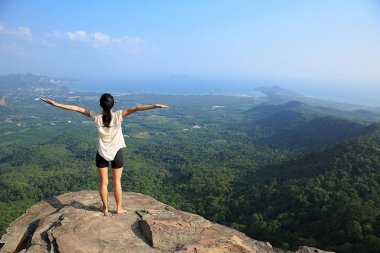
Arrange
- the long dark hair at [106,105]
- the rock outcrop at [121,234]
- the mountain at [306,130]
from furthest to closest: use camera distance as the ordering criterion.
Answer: the mountain at [306,130] → the long dark hair at [106,105] → the rock outcrop at [121,234]

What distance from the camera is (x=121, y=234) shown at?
7074 millimetres

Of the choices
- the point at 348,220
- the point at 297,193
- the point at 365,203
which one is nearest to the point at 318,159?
the point at 297,193

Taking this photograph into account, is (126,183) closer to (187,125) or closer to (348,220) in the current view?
(348,220)

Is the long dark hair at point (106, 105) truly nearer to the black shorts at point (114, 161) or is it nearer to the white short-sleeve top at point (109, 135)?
the white short-sleeve top at point (109, 135)

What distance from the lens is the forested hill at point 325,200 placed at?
24.1m

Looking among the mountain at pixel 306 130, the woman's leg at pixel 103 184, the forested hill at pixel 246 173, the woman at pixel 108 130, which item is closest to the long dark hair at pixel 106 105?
the woman at pixel 108 130

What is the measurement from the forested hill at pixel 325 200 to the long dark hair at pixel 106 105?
2044 centimetres

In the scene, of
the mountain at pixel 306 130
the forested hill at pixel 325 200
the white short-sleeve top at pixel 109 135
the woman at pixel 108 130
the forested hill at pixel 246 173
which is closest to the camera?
the woman at pixel 108 130

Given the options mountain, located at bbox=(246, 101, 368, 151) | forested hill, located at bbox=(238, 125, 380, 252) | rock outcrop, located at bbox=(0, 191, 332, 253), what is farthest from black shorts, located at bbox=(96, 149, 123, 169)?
mountain, located at bbox=(246, 101, 368, 151)

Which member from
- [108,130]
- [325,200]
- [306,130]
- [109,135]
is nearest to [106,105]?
[108,130]

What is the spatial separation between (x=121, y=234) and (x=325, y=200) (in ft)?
91.2

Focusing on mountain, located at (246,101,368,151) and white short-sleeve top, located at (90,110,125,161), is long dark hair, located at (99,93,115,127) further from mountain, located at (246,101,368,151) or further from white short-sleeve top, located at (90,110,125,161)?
mountain, located at (246,101,368,151)

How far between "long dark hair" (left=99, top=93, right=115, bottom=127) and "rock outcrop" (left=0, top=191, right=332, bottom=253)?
230 centimetres

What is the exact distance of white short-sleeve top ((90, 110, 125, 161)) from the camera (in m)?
7.34
